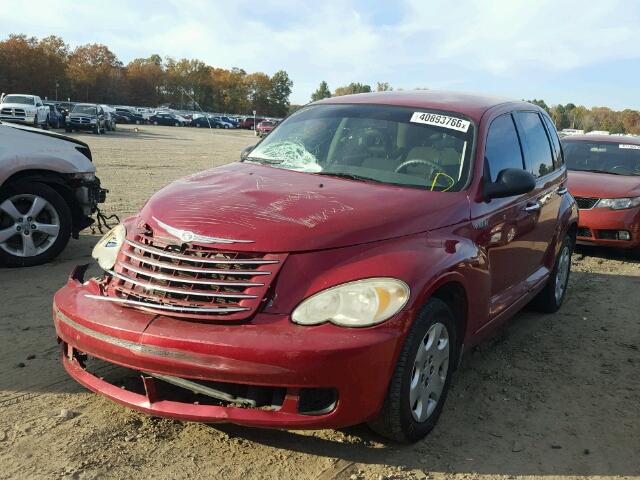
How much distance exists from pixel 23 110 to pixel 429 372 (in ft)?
114

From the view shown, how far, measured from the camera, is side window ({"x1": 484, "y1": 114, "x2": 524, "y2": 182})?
13.4 feet

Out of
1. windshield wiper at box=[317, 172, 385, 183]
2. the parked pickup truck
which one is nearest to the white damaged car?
windshield wiper at box=[317, 172, 385, 183]

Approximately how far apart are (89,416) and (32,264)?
3318 millimetres

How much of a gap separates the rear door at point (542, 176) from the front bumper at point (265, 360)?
2.44 m

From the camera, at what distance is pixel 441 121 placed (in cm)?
414

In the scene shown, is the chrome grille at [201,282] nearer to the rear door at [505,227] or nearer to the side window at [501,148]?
the rear door at [505,227]

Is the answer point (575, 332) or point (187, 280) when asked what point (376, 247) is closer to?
point (187, 280)

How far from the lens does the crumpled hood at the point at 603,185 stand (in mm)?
8156

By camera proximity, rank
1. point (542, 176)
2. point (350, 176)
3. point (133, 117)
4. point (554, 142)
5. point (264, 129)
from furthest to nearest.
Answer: point (133, 117) < point (264, 129) < point (554, 142) < point (542, 176) < point (350, 176)

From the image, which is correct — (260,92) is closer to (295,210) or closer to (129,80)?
(129,80)

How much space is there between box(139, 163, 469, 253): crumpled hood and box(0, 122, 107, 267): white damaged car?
301 cm

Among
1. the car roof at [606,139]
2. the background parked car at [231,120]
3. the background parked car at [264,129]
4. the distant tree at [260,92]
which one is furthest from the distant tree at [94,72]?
the car roof at [606,139]

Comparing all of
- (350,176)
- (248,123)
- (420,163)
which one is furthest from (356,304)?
(248,123)

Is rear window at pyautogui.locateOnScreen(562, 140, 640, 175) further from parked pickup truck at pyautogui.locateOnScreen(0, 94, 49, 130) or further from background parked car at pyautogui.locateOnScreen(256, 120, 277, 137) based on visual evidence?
parked pickup truck at pyautogui.locateOnScreen(0, 94, 49, 130)
